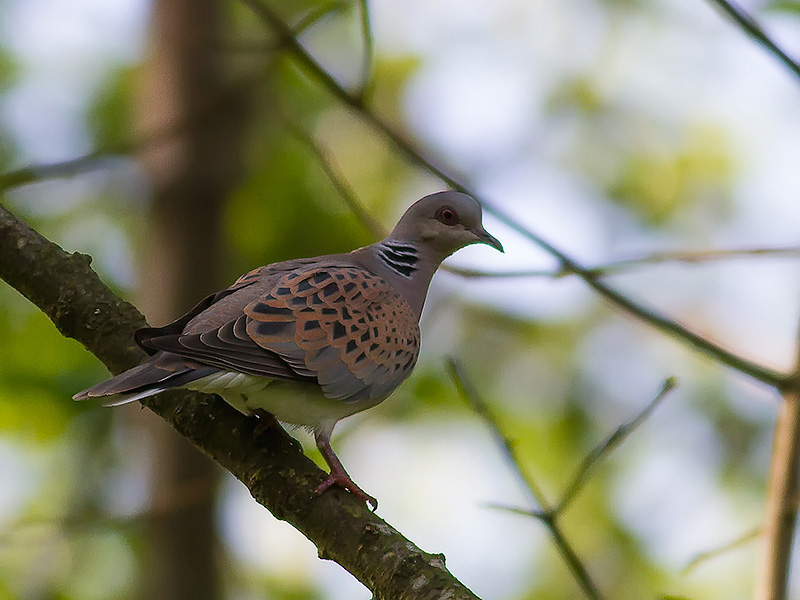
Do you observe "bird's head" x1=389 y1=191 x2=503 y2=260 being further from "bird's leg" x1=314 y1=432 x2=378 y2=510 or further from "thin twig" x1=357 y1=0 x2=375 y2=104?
"bird's leg" x1=314 y1=432 x2=378 y2=510

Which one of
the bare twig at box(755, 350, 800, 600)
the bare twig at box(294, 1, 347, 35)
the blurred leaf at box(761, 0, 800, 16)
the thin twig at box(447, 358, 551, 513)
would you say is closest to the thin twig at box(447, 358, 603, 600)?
the thin twig at box(447, 358, 551, 513)

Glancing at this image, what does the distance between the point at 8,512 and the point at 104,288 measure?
13.8 feet

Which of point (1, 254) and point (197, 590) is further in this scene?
point (197, 590)

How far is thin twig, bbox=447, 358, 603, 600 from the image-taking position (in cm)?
277

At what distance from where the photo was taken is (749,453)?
25.6ft

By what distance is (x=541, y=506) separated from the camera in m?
2.99

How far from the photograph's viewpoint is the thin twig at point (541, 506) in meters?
2.77

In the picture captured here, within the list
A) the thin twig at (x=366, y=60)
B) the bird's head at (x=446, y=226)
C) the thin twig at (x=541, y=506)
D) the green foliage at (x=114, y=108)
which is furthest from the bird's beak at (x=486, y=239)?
the green foliage at (x=114, y=108)

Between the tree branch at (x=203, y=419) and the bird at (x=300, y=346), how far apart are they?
0.22 ft

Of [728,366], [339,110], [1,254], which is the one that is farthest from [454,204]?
[339,110]

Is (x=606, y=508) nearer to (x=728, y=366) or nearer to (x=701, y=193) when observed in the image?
(x=701, y=193)

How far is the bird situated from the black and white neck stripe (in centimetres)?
1

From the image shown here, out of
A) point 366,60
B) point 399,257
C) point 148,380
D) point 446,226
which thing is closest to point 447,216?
point 446,226

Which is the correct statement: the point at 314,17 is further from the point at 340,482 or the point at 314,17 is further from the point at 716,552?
the point at 716,552
